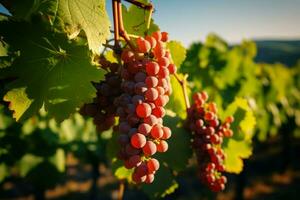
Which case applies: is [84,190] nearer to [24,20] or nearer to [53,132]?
[53,132]

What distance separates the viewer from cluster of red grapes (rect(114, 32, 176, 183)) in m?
1.15

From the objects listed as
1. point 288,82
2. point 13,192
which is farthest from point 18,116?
point 13,192

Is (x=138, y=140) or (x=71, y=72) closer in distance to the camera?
(x=138, y=140)

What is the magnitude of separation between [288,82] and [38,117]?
9153 mm

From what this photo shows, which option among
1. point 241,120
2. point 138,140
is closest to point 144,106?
point 138,140

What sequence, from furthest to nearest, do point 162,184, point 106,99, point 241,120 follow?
point 241,120 → point 162,184 → point 106,99

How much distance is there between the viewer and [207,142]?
5.95 feet

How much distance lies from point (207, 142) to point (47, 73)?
0.97 metres

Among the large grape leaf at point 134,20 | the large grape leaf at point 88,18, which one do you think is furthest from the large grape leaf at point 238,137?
the large grape leaf at point 88,18

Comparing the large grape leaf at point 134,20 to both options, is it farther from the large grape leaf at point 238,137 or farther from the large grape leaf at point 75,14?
the large grape leaf at point 238,137

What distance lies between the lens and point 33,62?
4.33ft

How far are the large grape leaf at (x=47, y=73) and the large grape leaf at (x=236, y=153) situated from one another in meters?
1.37

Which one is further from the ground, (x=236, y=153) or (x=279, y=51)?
(x=236, y=153)

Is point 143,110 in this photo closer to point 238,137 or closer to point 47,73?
point 47,73
